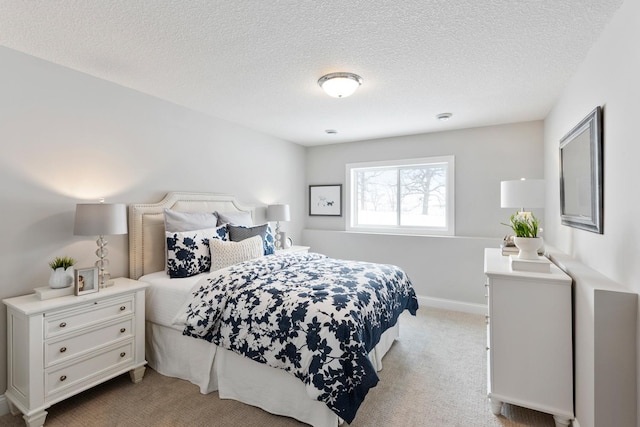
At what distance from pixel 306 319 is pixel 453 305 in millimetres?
2839

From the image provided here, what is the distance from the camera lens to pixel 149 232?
2.82 meters

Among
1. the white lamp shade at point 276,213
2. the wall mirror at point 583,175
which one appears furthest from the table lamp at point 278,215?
the wall mirror at point 583,175

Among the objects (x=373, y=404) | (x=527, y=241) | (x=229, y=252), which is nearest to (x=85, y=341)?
(x=229, y=252)

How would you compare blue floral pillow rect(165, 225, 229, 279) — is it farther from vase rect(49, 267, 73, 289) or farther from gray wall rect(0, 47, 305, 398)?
vase rect(49, 267, 73, 289)

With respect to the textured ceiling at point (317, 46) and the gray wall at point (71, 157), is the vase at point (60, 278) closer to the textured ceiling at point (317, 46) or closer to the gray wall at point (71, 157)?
the gray wall at point (71, 157)

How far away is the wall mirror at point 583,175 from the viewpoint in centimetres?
181

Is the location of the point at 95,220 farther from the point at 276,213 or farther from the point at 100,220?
the point at 276,213

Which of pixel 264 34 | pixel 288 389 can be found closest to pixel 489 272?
pixel 288 389

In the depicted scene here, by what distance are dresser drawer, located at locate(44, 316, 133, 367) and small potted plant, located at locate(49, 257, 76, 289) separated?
0.36 m

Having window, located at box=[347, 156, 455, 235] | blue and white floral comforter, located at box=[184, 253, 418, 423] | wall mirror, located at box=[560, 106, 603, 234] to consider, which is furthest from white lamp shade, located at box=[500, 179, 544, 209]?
window, located at box=[347, 156, 455, 235]

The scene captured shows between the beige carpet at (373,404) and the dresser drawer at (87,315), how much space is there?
56 centimetres

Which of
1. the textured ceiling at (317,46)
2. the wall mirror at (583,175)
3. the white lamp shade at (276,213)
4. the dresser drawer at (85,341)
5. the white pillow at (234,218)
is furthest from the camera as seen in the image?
the white lamp shade at (276,213)

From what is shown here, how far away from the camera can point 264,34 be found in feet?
6.13

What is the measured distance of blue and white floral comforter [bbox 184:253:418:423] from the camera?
1.70 meters
